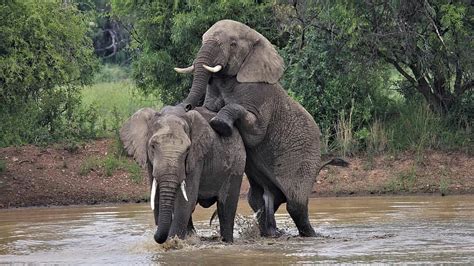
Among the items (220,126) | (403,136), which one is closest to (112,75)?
(403,136)

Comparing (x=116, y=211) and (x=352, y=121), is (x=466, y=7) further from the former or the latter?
(x=116, y=211)

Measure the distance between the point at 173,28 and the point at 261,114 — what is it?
881 centimetres

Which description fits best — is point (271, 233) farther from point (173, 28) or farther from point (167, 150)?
point (173, 28)

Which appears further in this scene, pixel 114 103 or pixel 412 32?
pixel 114 103

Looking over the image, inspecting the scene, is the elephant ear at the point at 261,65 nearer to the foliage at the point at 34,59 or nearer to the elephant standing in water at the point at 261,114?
the elephant standing in water at the point at 261,114

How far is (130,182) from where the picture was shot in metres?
20.9

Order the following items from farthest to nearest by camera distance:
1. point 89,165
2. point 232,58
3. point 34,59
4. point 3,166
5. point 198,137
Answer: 1. point 89,165
2. point 3,166
3. point 34,59
4. point 232,58
5. point 198,137

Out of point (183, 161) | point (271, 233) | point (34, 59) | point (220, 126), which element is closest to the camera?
point (183, 161)

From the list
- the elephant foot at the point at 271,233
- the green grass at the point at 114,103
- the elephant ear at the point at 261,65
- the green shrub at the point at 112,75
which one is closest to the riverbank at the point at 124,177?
the green grass at the point at 114,103

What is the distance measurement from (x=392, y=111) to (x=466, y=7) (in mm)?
2719

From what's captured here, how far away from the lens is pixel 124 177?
829 inches

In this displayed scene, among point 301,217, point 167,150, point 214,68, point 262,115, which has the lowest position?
point 301,217

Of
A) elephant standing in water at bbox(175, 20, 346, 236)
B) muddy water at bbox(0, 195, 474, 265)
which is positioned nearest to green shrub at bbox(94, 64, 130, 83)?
muddy water at bbox(0, 195, 474, 265)

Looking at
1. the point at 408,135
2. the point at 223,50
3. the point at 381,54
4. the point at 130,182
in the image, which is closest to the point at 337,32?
the point at 381,54
